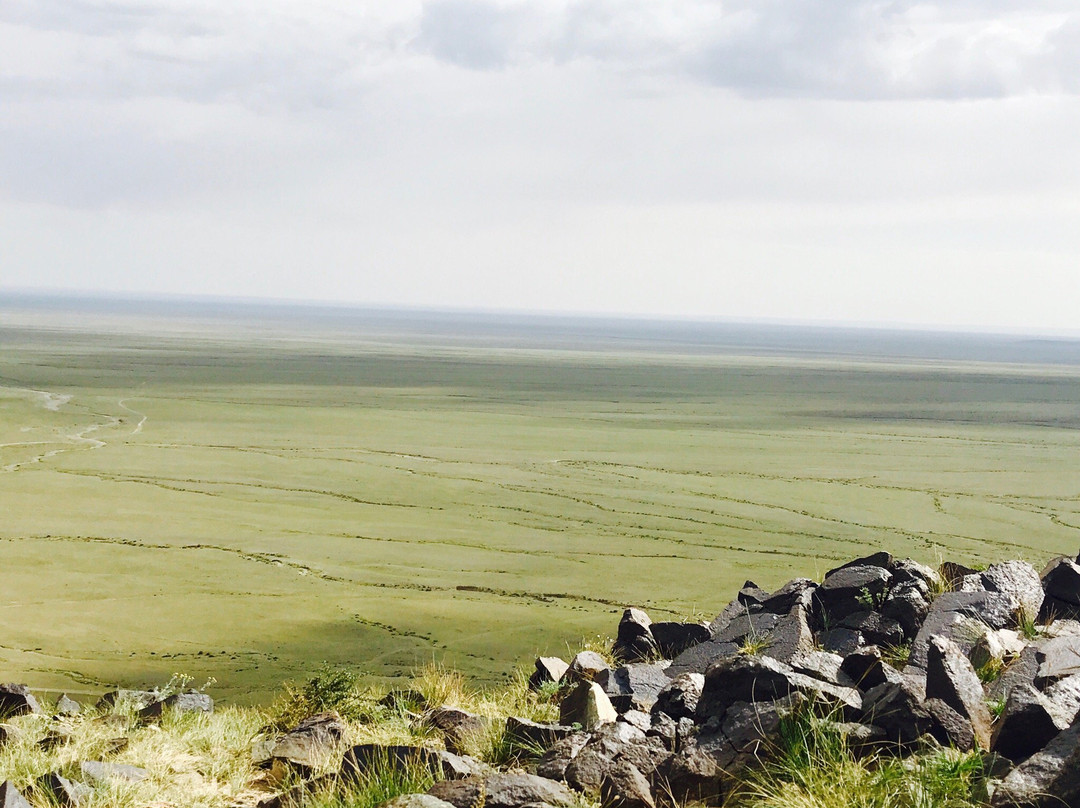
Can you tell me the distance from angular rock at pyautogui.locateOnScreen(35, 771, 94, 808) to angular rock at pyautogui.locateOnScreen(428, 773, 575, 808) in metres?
2.22

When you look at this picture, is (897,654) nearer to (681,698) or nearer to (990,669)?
(990,669)

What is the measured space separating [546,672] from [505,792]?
4.70 meters

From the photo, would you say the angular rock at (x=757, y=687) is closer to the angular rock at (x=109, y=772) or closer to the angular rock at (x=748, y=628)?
the angular rock at (x=748, y=628)

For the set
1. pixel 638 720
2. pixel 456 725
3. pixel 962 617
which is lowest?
pixel 456 725

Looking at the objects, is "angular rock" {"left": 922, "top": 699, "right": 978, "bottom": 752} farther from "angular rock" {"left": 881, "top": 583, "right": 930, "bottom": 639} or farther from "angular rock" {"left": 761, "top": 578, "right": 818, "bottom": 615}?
"angular rock" {"left": 761, "top": 578, "right": 818, "bottom": 615}

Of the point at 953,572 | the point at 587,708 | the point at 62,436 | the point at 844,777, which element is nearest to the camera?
the point at 844,777

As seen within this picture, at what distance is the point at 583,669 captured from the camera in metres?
9.95

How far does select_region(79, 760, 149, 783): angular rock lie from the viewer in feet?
21.8

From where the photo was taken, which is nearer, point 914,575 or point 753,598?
point 914,575

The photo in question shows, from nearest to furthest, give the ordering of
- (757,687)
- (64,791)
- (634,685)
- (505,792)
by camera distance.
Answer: (505,792)
(64,791)
(757,687)
(634,685)

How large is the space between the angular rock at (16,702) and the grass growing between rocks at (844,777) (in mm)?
7030

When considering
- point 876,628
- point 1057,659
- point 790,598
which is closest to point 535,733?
point 1057,659

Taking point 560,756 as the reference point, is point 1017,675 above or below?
above

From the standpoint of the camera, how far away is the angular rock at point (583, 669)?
32.3 ft
